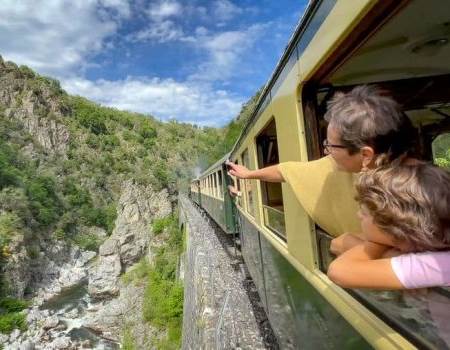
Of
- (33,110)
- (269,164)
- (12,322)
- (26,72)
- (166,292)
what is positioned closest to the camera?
(269,164)

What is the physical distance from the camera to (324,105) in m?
2.40

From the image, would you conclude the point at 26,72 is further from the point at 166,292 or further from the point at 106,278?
the point at 166,292

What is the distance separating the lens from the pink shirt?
1.15 metres

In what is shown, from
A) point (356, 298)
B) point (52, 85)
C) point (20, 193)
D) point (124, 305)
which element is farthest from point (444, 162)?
point (52, 85)

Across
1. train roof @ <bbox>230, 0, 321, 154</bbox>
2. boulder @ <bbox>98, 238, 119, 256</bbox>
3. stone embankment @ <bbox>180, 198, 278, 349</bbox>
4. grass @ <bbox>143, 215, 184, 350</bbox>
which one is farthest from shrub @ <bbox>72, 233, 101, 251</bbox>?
train roof @ <bbox>230, 0, 321, 154</bbox>

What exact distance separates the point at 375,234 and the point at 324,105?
1.24 meters

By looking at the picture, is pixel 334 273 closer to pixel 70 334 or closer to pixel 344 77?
pixel 344 77

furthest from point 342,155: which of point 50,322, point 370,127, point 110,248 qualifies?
point 110,248

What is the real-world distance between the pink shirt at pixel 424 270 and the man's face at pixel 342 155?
45cm

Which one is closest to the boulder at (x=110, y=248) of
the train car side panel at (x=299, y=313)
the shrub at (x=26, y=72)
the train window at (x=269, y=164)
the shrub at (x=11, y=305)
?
the shrub at (x=11, y=305)

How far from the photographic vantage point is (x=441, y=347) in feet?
4.17

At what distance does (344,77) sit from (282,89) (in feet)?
2.35

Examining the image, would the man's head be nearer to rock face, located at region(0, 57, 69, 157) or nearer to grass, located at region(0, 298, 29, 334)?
grass, located at region(0, 298, 29, 334)

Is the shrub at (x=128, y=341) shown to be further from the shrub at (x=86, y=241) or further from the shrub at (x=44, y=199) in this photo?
the shrub at (x=86, y=241)
